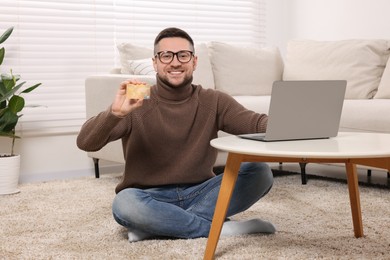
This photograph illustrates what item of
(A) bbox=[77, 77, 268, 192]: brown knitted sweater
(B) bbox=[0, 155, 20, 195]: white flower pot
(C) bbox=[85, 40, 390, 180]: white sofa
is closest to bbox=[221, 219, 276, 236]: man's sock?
(A) bbox=[77, 77, 268, 192]: brown knitted sweater

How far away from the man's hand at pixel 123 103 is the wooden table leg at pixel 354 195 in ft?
2.57

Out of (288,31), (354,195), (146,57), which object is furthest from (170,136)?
(288,31)

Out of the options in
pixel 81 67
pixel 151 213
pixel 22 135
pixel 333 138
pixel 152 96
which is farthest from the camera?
pixel 81 67

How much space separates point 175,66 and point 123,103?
33 cm

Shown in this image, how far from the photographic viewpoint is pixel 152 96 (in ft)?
7.38

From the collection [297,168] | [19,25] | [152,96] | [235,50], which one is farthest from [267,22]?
[152,96]

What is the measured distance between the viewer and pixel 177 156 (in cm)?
221

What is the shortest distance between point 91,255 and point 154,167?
39cm

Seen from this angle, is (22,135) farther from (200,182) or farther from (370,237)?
(370,237)

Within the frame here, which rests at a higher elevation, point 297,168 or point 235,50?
point 235,50

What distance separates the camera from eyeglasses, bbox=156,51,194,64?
7.02 feet

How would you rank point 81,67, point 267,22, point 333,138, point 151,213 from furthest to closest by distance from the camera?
point 267,22
point 81,67
point 151,213
point 333,138

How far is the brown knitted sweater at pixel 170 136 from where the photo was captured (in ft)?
7.22

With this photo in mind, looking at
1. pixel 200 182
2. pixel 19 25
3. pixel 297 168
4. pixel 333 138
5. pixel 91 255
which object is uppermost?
pixel 19 25
